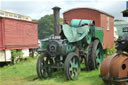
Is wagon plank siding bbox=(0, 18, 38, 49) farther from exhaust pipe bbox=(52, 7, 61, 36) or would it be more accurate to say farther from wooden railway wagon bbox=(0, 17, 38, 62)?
exhaust pipe bbox=(52, 7, 61, 36)

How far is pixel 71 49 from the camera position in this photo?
744 cm

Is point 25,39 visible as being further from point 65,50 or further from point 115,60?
point 115,60

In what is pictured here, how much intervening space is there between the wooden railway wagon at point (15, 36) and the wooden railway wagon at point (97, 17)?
3.21 m

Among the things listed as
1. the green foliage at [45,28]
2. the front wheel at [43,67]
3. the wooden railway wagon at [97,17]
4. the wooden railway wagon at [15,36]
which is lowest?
the front wheel at [43,67]

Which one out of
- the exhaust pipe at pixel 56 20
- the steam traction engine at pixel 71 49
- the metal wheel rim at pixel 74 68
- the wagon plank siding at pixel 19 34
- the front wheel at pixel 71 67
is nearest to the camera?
the front wheel at pixel 71 67

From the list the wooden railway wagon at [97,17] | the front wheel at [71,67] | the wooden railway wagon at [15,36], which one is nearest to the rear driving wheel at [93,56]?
the front wheel at [71,67]

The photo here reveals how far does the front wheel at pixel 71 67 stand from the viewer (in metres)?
6.41

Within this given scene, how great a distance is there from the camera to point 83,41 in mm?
8039

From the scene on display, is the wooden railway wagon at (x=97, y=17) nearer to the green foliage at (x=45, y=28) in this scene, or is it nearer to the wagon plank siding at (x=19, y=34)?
the wagon plank siding at (x=19, y=34)

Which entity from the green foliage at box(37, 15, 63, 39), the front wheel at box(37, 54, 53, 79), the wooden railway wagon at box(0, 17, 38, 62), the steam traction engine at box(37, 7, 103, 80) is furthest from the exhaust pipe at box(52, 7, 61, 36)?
the green foliage at box(37, 15, 63, 39)

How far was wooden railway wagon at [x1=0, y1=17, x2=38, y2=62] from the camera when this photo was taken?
1188cm

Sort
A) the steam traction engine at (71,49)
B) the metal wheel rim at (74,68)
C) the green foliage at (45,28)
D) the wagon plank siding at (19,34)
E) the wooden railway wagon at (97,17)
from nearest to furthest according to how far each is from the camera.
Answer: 1. the metal wheel rim at (74,68)
2. the steam traction engine at (71,49)
3. the wagon plank siding at (19,34)
4. the wooden railway wagon at (97,17)
5. the green foliage at (45,28)

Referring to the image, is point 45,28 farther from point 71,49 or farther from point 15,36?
point 71,49

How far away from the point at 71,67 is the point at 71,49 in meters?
0.95
